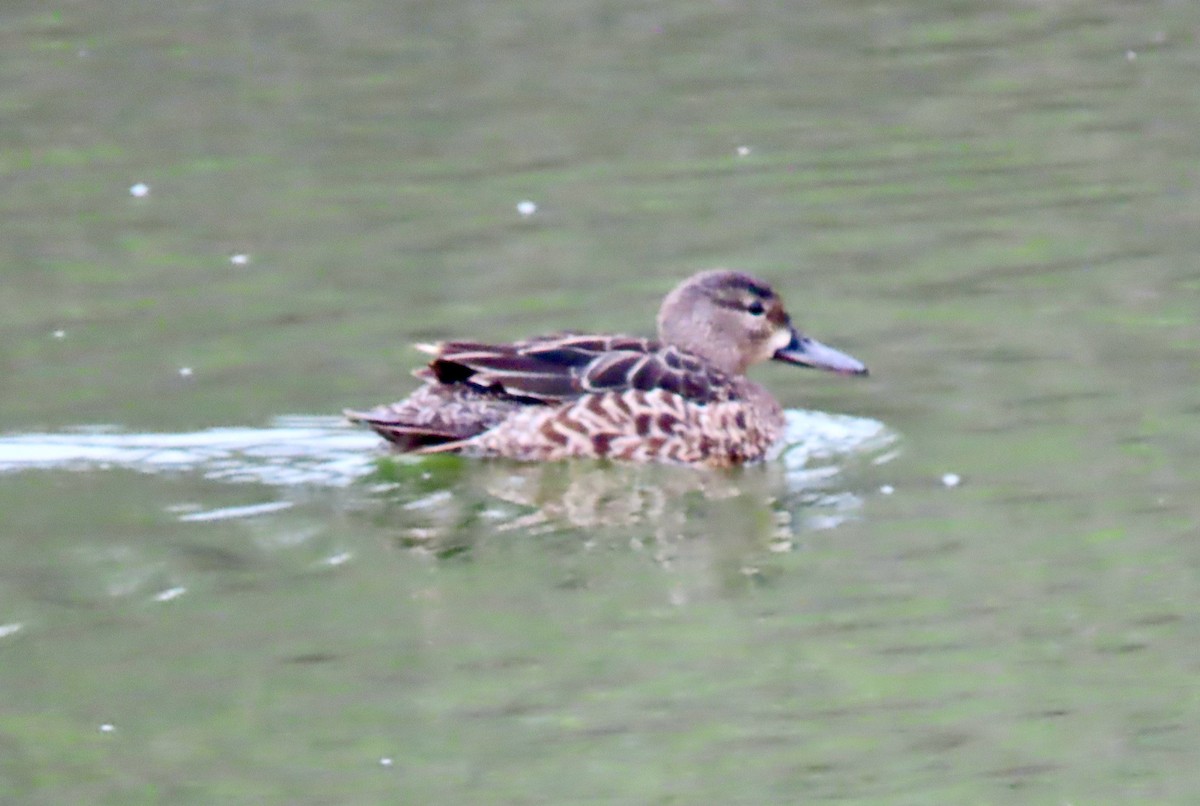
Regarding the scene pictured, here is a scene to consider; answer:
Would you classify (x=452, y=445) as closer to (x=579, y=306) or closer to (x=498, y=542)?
(x=498, y=542)

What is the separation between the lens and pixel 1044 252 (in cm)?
1212

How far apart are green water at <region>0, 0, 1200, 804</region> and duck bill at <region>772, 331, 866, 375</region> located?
19cm

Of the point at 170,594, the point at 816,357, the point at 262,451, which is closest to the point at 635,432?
the point at 816,357

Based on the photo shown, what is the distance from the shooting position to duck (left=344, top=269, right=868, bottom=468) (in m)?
9.67

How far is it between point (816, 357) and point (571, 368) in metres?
1.15

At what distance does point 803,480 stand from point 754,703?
102 inches

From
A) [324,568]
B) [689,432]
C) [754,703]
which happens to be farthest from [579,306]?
[754,703]

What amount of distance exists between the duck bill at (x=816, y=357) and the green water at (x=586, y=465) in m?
0.19

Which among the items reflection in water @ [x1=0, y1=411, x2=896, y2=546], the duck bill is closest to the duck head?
the duck bill

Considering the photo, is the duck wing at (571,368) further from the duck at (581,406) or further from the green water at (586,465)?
the green water at (586,465)

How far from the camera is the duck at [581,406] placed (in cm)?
967

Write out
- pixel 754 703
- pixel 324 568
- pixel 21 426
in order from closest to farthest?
1. pixel 754 703
2. pixel 324 568
3. pixel 21 426

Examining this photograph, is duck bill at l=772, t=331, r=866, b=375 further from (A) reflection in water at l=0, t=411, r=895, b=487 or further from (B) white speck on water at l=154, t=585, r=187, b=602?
(B) white speck on water at l=154, t=585, r=187, b=602

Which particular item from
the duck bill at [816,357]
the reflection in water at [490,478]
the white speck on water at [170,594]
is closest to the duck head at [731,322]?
the duck bill at [816,357]
